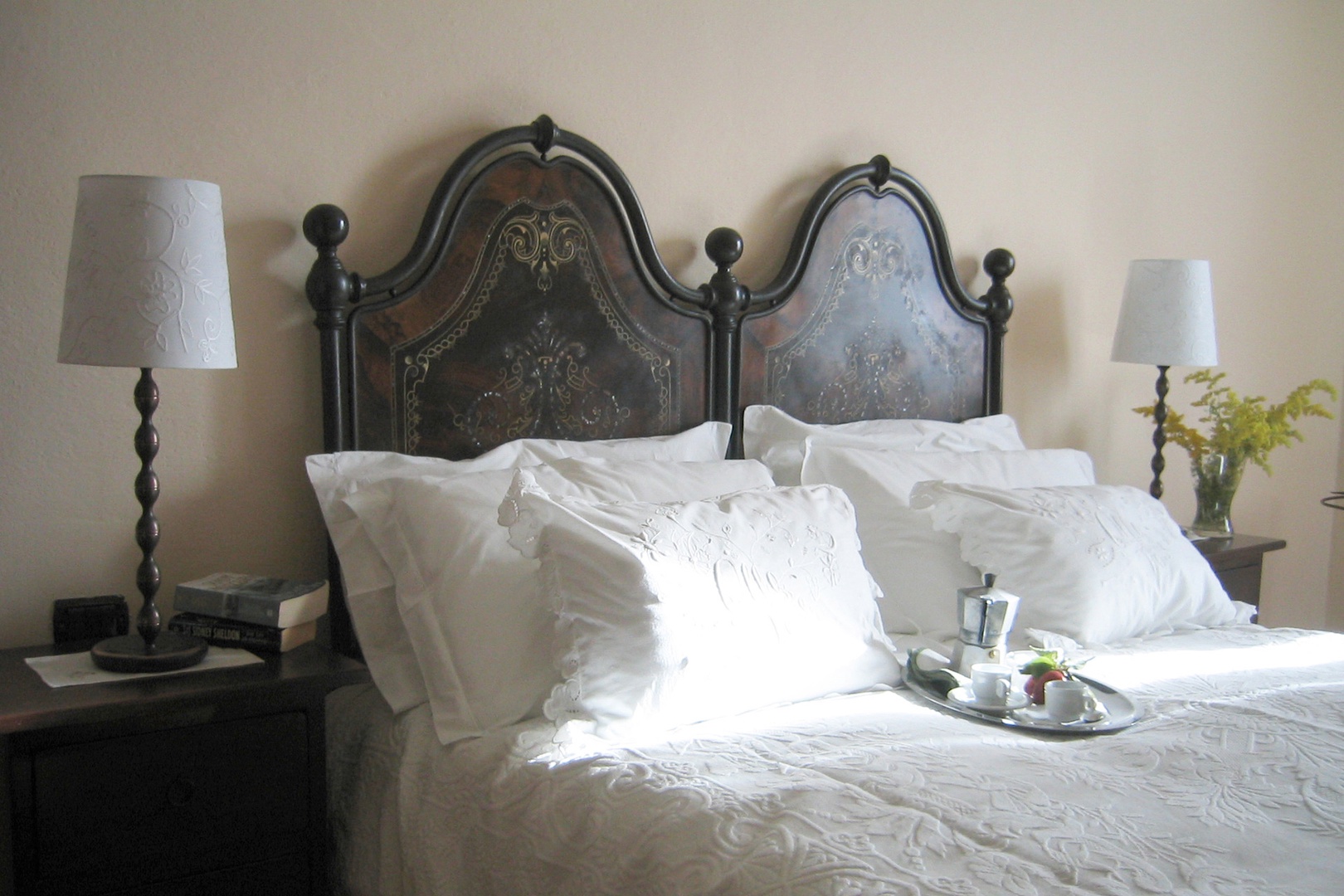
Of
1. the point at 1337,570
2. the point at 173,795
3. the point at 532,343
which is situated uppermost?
the point at 532,343

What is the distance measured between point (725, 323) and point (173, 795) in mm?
1405

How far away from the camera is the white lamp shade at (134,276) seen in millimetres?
1447

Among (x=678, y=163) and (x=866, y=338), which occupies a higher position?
(x=678, y=163)

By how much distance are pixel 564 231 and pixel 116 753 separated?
1.23 metres

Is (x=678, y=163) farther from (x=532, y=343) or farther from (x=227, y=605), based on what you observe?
(x=227, y=605)

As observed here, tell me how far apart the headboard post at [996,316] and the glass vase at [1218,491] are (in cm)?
63

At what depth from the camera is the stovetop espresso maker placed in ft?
5.66

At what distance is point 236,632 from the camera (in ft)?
5.53

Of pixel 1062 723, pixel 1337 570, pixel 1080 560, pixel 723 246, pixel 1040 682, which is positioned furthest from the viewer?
pixel 1337 570

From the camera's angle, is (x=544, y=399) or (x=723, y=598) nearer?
(x=723, y=598)

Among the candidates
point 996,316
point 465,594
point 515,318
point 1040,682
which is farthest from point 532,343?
point 996,316

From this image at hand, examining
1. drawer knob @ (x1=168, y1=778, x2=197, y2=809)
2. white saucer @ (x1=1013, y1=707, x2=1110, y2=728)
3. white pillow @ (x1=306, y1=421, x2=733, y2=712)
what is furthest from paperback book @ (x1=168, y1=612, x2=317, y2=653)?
white saucer @ (x1=1013, y1=707, x2=1110, y2=728)

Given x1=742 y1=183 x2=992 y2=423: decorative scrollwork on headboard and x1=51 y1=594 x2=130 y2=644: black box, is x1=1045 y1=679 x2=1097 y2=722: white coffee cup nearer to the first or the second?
x1=742 y1=183 x2=992 y2=423: decorative scrollwork on headboard

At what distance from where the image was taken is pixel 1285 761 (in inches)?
54.9
